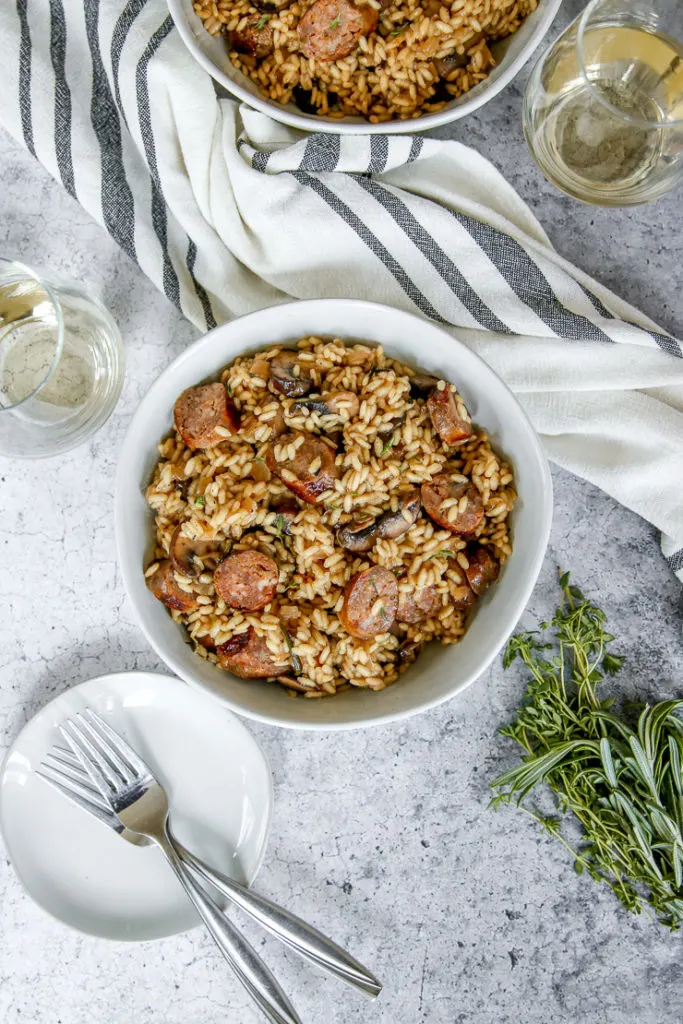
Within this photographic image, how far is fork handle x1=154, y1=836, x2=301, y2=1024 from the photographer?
1735 mm

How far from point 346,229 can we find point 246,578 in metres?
0.74

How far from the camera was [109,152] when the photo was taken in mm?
1840

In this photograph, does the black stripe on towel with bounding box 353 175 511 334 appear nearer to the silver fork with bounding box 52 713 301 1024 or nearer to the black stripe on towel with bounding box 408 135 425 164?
the black stripe on towel with bounding box 408 135 425 164

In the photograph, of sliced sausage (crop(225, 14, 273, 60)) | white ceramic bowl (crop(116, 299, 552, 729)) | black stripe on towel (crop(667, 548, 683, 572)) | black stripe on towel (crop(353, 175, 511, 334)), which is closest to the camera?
white ceramic bowl (crop(116, 299, 552, 729))

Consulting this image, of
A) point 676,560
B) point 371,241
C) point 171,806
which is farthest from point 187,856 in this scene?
point 371,241

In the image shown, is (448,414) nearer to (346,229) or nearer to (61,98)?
(346,229)

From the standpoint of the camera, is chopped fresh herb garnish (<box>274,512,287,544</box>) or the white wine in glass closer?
chopped fresh herb garnish (<box>274,512,287,544</box>)

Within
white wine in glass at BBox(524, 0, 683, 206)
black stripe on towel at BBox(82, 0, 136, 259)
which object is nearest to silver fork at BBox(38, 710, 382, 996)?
black stripe on towel at BBox(82, 0, 136, 259)

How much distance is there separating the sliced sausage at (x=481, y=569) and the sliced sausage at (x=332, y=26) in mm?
967

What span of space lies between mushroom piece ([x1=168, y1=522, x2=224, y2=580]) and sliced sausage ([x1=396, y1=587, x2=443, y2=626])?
346mm

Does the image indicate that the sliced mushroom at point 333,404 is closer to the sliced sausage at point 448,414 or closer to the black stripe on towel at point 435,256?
the sliced sausage at point 448,414

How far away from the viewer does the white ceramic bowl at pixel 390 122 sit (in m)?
1.58

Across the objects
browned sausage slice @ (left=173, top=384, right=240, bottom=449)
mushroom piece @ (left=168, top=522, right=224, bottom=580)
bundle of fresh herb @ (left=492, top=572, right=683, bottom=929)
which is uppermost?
browned sausage slice @ (left=173, top=384, right=240, bottom=449)

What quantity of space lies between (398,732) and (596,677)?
44 cm
